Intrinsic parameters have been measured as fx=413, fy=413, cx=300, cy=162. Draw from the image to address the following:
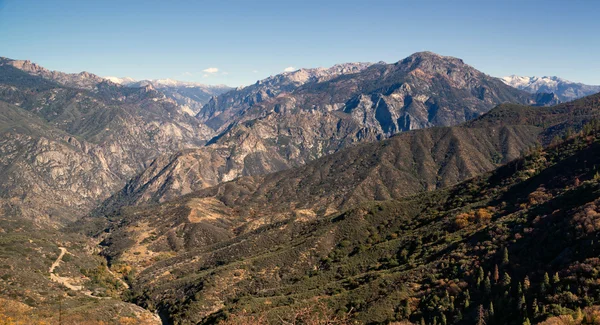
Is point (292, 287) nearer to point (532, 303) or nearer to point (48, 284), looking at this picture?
point (532, 303)

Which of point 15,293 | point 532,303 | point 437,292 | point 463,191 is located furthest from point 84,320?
point 463,191

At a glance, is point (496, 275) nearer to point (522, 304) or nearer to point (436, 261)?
point (522, 304)

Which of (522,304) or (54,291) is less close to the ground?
(522,304)

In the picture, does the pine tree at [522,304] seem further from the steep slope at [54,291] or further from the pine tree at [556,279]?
the steep slope at [54,291]

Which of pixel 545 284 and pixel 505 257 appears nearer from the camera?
pixel 545 284

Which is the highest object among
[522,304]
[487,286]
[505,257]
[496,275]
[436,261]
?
[505,257]

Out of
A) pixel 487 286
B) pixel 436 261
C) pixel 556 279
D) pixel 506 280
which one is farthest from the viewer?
pixel 436 261

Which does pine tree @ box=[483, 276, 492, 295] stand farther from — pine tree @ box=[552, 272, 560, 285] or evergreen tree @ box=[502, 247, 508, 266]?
pine tree @ box=[552, 272, 560, 285]

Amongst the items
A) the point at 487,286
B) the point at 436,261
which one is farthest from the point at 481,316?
the point at 436,261

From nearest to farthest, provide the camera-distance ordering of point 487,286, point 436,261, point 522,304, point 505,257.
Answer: point 522,304, point 487,286, point 505,257, point 436,261
